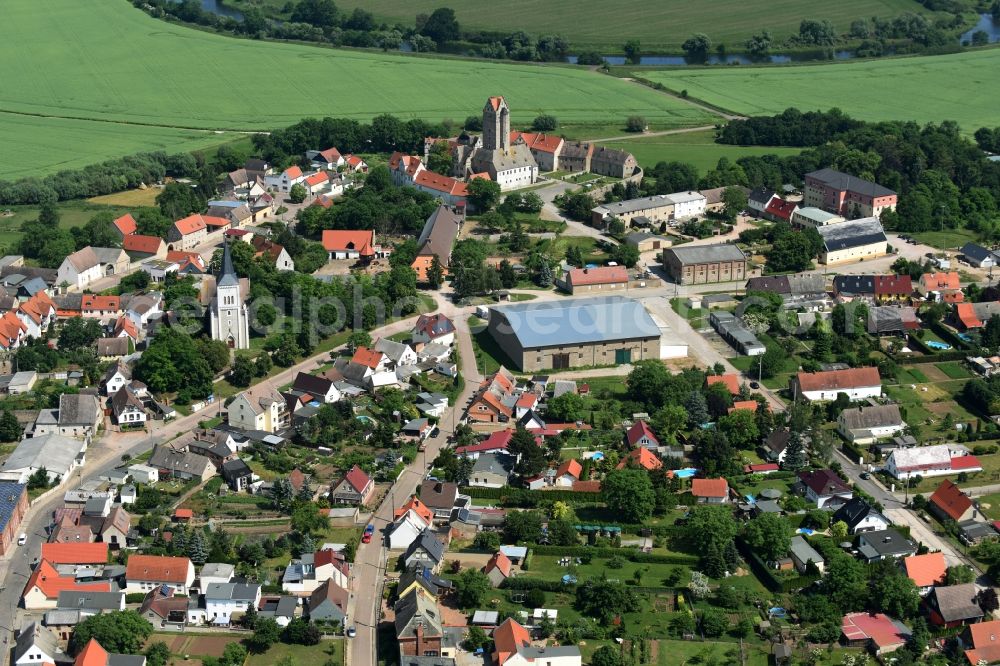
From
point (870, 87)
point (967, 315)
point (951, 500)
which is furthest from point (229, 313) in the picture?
point (870, 87)

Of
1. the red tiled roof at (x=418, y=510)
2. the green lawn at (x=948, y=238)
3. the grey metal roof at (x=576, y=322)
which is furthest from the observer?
the green lawn at (x=948, y=238)

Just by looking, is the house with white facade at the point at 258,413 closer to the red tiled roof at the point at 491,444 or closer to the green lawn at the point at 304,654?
the red tiled roof at the point at 491,444

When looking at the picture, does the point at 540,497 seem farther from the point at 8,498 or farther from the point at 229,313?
the point at 229,313

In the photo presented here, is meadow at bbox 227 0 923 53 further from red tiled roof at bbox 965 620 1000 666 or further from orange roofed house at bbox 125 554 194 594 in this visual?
red tiled roof at bbox 965 620 1000 666

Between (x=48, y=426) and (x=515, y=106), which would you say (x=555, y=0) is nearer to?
(x=515, y=106)

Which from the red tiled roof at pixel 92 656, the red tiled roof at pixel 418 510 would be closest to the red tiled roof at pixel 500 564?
the red tiled roof at pixel 418 510

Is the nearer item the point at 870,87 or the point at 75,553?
the point at 75,553
